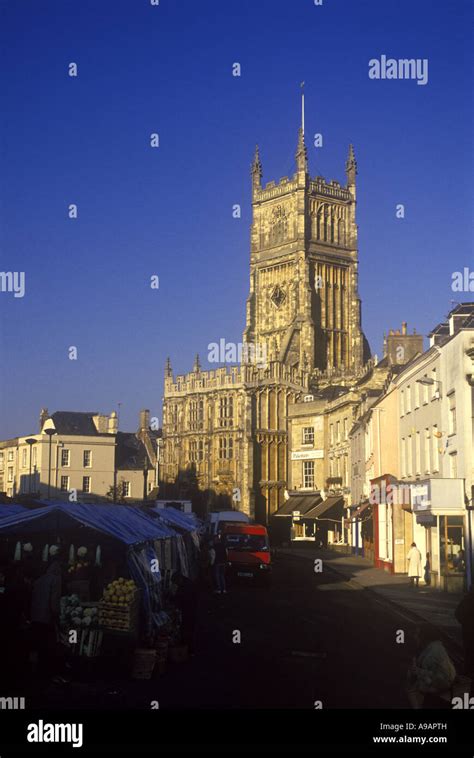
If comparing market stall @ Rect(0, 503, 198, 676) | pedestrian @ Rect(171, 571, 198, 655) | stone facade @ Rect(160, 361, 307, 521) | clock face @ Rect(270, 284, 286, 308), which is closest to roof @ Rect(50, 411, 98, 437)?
stone facade @ Rect(160, 361, 307, 521)

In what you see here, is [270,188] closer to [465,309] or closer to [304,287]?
[304,287]

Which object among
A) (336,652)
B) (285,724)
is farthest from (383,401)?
(285,724)

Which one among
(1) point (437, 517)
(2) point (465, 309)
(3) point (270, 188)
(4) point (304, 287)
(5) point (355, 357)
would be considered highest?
(3) point (270, 188)

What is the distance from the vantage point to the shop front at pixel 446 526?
31859 millimetres

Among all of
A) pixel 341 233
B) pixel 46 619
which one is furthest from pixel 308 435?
pixel 46 619

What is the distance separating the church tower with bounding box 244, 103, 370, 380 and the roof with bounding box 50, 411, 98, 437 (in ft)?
77.0

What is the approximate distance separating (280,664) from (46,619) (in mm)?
3905

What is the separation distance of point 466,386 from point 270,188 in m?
85.1

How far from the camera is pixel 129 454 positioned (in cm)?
9150

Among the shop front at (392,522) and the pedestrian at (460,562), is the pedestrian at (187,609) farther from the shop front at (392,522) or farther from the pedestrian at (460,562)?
the shop front at (392,522)

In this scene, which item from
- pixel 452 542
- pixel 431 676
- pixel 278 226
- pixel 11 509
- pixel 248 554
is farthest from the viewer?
pixel 278 226

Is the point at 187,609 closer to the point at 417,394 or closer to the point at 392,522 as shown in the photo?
the point at 417,394

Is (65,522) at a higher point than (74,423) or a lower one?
lower

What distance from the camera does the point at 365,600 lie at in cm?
2930
